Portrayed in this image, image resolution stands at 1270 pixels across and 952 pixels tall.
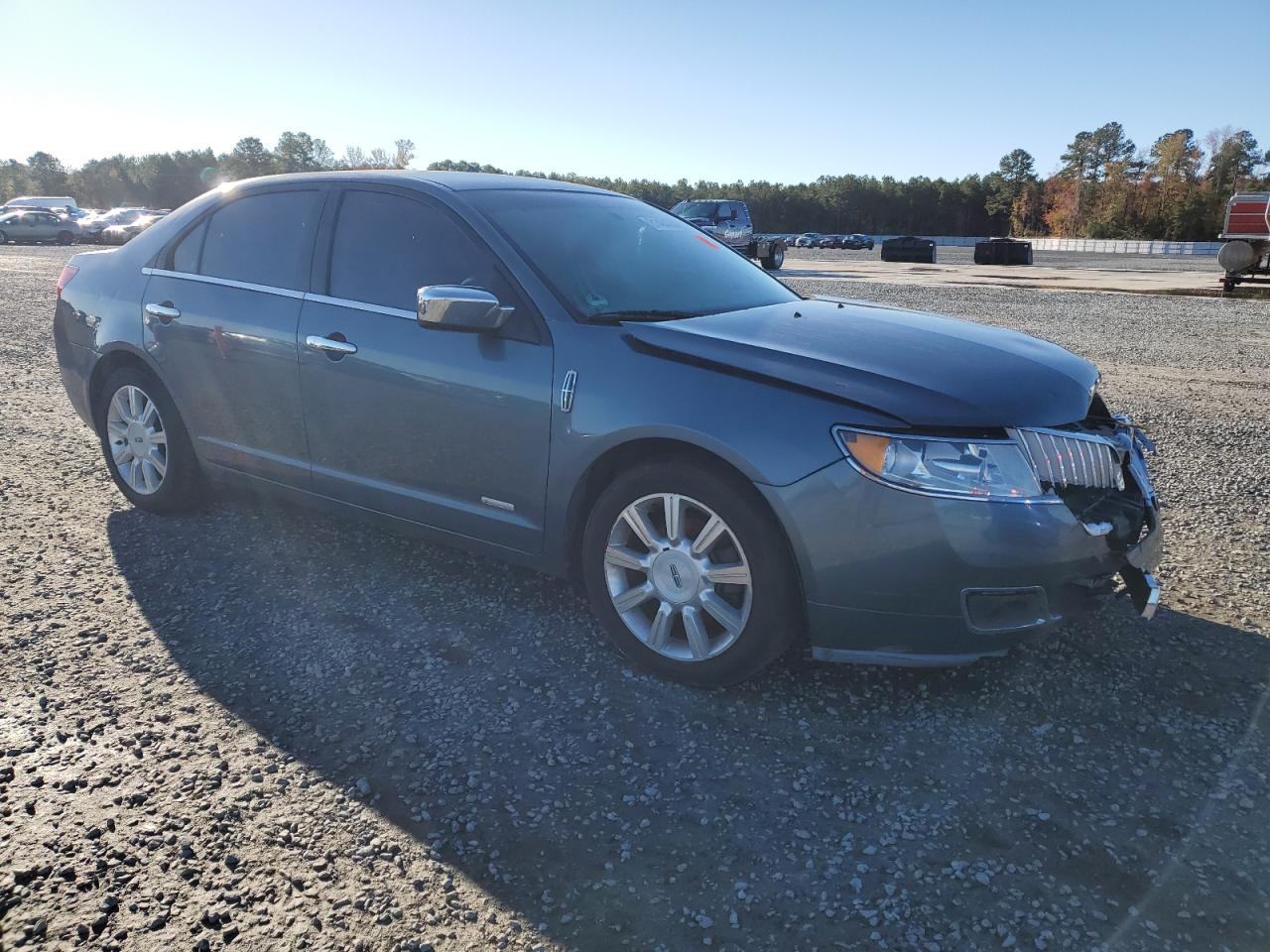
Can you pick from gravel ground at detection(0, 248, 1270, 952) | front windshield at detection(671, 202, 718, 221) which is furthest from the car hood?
front windshield at detection(671, 202, 718, 221)

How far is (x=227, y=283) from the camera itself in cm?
430

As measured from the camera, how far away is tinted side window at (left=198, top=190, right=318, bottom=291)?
4.09 metres

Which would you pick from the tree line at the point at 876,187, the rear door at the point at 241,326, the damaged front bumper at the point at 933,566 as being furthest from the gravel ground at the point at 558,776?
the tree line at the point at 876,187

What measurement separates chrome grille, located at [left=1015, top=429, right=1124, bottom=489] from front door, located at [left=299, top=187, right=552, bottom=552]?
160cm

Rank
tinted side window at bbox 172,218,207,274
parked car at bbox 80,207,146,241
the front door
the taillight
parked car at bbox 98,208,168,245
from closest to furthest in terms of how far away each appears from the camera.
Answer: the front door < tinted side window at bbox 172,218,207,274 < the taillight < parked car at bbox 98,208,168,245 < parked car at bbox 80,207,146,241

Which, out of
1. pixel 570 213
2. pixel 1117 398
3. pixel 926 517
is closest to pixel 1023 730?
pixel 926 517

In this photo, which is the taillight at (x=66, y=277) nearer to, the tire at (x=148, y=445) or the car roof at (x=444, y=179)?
the tire at (x=148, y=445)

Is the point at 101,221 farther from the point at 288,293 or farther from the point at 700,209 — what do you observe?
the point at 288,293

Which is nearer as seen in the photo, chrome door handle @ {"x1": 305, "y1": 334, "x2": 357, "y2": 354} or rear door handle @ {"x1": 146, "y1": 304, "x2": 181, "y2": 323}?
chrome door handle @ {"x1": 305, "y1": 334, "x2": 357, "y2": 354}

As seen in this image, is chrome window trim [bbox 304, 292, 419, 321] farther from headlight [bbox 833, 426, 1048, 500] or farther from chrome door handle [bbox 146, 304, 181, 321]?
headlight [bbox 833, 426, 1048, 500]

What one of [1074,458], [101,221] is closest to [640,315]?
[1074,458]

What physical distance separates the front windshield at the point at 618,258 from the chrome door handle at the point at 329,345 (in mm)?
782

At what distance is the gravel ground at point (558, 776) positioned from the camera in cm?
212

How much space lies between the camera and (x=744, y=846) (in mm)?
2352
